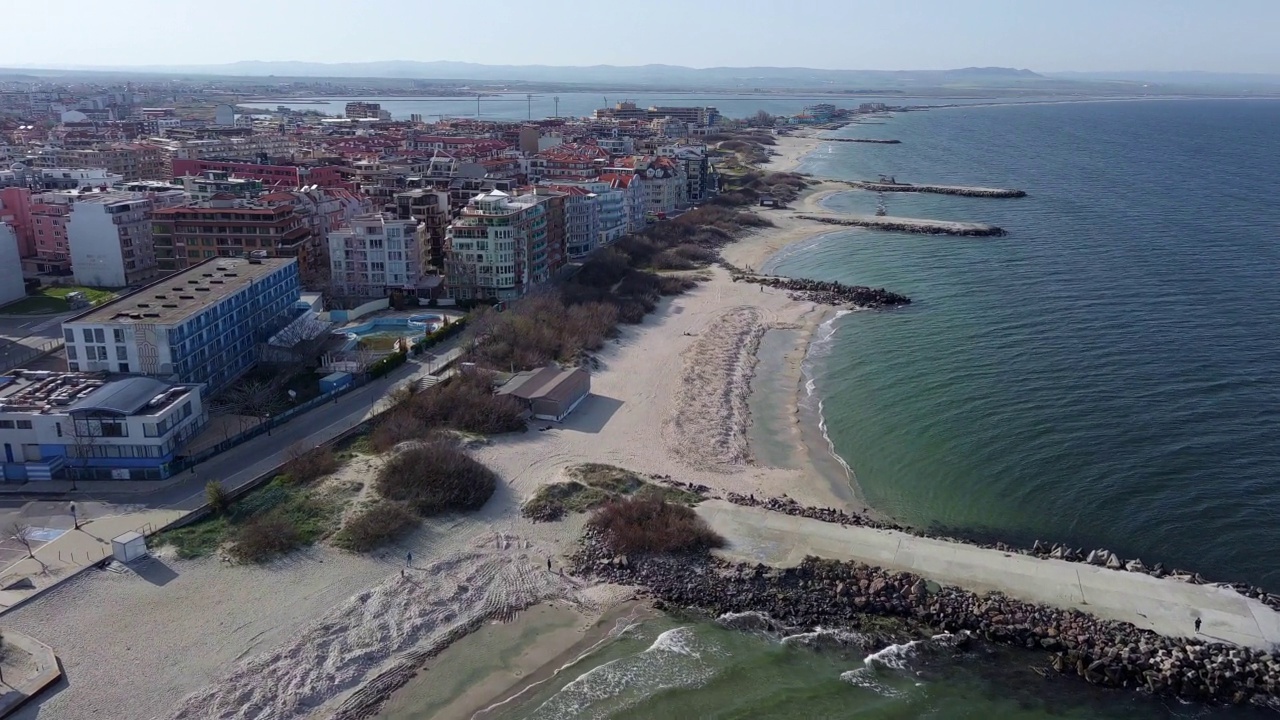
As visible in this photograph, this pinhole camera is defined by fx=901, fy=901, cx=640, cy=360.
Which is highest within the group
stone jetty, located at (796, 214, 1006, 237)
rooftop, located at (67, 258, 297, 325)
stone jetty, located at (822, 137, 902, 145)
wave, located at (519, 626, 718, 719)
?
stone jetty, located at (822, 137, 902, 145)

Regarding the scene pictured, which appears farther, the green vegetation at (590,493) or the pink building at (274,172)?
the pink building at (274,172)

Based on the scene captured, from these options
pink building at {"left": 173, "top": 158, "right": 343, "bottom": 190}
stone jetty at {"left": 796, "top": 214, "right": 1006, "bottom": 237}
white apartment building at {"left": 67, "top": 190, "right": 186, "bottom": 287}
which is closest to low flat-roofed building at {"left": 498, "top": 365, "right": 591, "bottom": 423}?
white apartment building at {"left": 67, "top": 190, "right": 186, "bottom": 287}

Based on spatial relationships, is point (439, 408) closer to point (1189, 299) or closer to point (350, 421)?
point (350, 421)

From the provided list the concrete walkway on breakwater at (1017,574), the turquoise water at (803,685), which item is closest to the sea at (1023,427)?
the turquoise water at (803,685)

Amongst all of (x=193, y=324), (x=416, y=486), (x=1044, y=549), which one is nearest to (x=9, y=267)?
(x=193, y=324)

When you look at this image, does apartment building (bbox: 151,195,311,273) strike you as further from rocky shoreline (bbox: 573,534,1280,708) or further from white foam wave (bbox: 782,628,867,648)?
white foam wave (bbox: 782,628,867,648)

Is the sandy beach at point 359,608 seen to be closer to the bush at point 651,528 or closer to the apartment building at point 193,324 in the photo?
the bush at point 651,528
